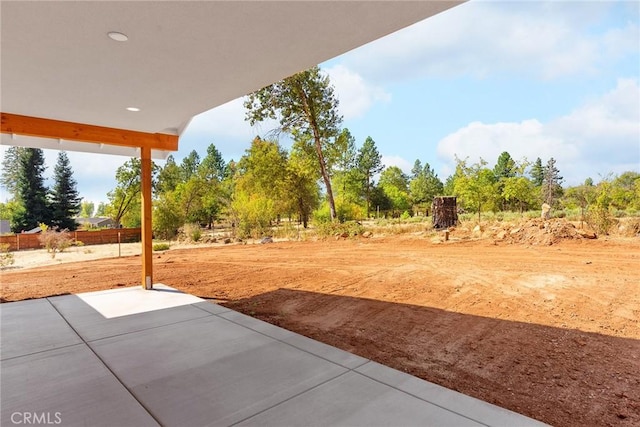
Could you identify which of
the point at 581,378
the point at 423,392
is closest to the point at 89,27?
the point at 423,392

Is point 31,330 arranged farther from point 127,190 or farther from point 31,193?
point 31,193

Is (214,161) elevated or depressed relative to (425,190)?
elevated

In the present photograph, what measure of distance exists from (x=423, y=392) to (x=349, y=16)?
255cm

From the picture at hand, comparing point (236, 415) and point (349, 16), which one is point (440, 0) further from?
point (236, 415)

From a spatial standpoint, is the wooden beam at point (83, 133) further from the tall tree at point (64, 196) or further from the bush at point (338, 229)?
the tall tree at point (64, 196)

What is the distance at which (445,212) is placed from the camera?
1242cm

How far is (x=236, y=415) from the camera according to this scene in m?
1.94

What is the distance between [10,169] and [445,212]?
3199 centimetres

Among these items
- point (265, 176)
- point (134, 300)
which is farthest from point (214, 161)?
point (134, 300)

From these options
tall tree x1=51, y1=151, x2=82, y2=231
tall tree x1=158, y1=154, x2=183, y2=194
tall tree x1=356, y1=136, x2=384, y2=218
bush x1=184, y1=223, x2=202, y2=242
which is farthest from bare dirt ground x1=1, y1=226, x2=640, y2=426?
tall tree x1=356, y1=136, x2=384, y2=218

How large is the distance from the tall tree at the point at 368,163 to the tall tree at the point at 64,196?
23.8 m

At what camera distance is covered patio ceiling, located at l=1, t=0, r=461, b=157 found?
6.44 ft

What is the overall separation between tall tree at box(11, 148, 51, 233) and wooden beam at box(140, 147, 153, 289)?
23388mm

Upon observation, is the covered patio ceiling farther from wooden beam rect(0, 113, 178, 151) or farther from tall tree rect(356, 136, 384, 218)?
tall tree rect(356, 136, 384, 218)
